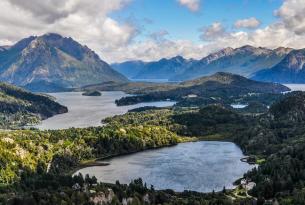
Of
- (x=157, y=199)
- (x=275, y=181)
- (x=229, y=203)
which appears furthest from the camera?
(x=275, y=181)

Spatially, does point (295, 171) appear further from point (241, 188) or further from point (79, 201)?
point (79, 201)

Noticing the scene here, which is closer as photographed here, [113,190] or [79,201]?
[79,201]

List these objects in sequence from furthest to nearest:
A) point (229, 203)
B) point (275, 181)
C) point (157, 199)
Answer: point (275, 181), point (157, 199), point (229, 203)

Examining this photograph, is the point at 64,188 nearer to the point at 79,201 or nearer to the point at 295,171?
the point at 79,201

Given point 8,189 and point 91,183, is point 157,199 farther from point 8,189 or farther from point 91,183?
point 8,189

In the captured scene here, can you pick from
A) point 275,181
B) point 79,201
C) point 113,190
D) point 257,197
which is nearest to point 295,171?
point 275,181

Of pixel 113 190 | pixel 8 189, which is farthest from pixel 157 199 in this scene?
pixel 8 189

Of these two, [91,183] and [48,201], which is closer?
[48,201]

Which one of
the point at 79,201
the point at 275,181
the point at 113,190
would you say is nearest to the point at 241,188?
the point at 275,181
